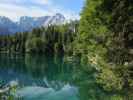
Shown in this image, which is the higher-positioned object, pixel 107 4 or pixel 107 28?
pixel 107 4

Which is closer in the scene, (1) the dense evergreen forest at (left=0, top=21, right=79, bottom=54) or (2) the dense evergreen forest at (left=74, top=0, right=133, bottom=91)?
(2) the dense evergreen forest at (left=74, top=0, right=133, bottom=91)

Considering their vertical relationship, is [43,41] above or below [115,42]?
above

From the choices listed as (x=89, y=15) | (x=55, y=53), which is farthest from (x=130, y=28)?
(x=55, y=53)

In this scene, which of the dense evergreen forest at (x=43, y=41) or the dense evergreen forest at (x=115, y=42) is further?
the dense evergreen forest at (x=43, y=41)

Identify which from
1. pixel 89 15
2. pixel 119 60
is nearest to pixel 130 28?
pixel 119 60

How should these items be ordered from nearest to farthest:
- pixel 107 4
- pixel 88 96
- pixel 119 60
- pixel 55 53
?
1. pixel 119 60
2. pixel 107 4
3. pixel 88 96
4. pixel 55 53

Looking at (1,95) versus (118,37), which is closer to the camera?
(1,95)

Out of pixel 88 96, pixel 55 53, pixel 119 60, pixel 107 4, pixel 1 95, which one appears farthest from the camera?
pixel 55 53

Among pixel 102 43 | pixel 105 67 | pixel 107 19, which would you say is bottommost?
pixel 105 67

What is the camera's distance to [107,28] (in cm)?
2473

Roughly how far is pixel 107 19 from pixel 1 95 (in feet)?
62.9

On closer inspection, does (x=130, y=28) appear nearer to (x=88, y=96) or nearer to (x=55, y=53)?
(x=88, y=96)

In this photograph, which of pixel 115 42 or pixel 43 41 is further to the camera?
pixel 43 41

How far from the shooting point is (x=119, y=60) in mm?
22094
